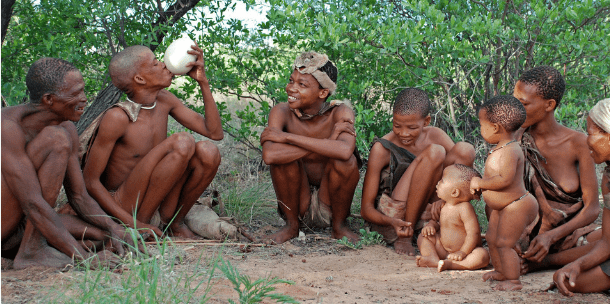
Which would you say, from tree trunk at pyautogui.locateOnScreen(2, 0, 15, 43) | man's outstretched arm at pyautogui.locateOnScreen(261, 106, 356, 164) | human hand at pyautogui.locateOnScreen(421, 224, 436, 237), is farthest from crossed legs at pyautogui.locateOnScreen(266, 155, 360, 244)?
tree trunk at pyautogui.locateOnScreen(2, 0, 15, 43)

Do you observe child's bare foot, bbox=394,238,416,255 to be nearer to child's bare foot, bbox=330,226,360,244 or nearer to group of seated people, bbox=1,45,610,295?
group of seated people, bbox=1,45,610,295

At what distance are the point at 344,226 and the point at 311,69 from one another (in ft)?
3.77

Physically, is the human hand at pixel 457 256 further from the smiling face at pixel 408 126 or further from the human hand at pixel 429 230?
the smiling face at pixel 408 126

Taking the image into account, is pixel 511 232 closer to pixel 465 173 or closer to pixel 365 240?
pixel 465 173

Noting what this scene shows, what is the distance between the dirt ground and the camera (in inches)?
106

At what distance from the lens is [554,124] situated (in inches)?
139

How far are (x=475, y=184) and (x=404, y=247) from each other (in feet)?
3.23

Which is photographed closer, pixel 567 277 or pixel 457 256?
pixel 567 277

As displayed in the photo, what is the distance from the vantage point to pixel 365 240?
3.90m

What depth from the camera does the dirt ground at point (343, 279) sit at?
270 cm

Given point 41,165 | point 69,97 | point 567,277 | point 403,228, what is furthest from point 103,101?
point 567,277

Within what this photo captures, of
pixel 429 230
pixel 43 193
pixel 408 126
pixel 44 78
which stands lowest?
pixel 429 230

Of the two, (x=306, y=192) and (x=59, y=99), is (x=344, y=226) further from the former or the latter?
(x=59, y=99)

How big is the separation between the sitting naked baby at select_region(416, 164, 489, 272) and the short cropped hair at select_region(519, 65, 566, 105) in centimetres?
68
